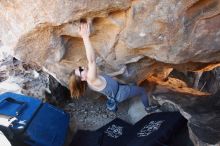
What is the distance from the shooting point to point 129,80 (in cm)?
438

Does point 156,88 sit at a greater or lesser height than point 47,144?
greater

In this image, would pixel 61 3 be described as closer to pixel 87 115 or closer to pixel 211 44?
pixel 211 44

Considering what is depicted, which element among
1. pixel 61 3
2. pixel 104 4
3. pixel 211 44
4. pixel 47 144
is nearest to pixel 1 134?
pixel 47 144

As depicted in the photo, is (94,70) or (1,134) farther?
(94,70)

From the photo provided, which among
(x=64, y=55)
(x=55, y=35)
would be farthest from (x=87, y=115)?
(x=55, y=35)

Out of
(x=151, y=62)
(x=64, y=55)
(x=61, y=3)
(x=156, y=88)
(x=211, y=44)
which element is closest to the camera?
(x=61, y=3)

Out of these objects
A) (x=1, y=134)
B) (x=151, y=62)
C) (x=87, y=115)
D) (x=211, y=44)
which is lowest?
(x=87, y=115)

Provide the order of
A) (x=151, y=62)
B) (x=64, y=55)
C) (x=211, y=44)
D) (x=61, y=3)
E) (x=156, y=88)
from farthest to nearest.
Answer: (x=156, y=88) → (x=151, y=62) → (x=64, y=55) → (x=211, y=44) → (x=61, y=3)

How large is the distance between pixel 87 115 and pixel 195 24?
2.14 meters

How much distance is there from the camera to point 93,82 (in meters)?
3.73

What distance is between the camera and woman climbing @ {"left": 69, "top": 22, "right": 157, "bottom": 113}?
3520 millimetres

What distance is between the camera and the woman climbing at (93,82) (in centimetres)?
352

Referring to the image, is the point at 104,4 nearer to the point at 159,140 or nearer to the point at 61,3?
the point at 61,3

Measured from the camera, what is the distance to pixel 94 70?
142 inches
